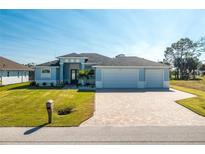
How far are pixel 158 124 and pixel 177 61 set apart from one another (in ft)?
162

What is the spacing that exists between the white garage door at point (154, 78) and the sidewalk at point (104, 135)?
45.3 feet

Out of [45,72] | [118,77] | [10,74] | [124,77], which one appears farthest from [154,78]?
[10,74]

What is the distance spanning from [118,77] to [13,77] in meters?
18.1

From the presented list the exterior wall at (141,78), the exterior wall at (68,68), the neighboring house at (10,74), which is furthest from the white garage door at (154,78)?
the neighboring house at (10,74)

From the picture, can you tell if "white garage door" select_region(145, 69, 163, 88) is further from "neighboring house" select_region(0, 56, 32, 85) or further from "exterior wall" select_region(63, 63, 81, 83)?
"neighboring house" select_region(0, 56, 32, 85)

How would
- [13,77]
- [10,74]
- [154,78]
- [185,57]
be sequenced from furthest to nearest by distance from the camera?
[185,57], [13,77], [10,74], [154,78]

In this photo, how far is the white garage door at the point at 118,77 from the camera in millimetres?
19516

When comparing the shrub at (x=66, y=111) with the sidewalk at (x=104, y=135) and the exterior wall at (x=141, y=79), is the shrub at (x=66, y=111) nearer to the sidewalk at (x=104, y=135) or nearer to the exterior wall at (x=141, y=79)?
the sidewalk at (x=104, y=135)

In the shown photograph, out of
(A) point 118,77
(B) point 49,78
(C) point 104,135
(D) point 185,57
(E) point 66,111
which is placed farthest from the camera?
(D) point 185,57

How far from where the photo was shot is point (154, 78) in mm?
19891

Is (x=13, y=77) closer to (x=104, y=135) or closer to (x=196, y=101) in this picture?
(x=104, y=135)

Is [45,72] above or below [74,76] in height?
above
